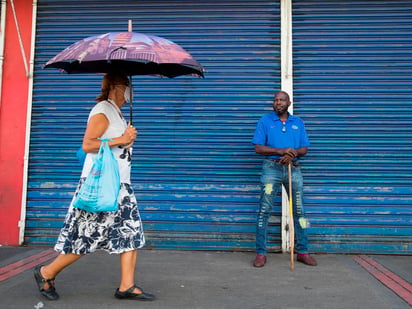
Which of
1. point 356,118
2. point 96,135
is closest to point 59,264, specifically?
point 96,135

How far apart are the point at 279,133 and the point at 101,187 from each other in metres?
2.34

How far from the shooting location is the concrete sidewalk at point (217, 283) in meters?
3.28

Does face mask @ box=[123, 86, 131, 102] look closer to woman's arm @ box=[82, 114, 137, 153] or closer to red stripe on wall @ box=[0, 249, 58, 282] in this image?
woman's arm @ box=[82, 114, 137, 153]

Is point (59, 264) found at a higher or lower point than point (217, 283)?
higher

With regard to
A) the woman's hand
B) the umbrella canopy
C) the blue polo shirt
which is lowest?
the woman's hand

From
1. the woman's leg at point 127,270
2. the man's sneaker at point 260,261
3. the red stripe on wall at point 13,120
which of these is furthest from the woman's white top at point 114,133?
the red stripe on wall at point 13,120

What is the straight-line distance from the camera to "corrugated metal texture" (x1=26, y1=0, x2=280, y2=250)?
5.36 m

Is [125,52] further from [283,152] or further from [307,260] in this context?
[307,260]

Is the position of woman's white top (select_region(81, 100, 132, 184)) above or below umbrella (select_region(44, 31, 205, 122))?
below

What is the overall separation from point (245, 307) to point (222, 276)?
35.9 inches

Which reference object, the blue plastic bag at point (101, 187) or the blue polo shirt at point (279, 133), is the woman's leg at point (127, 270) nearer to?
the blue plastic bag at point (101, 187)

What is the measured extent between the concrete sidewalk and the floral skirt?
46 cm

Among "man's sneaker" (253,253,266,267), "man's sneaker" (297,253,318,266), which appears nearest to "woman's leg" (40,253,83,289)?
"man's sneaker" (253,253,266,267)

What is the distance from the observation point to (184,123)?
5473 mm
